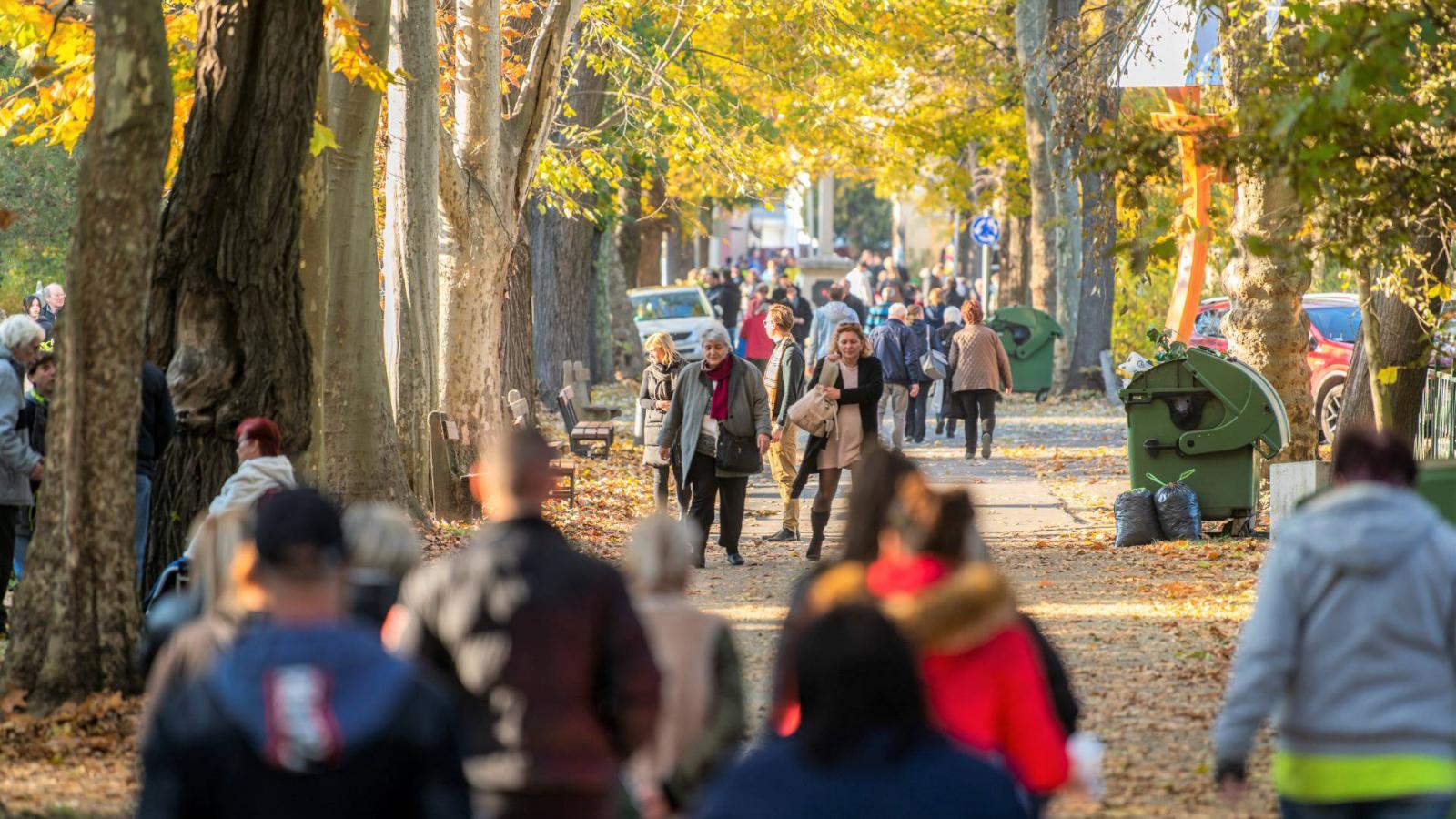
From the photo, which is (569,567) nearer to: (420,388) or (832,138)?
(420,388)

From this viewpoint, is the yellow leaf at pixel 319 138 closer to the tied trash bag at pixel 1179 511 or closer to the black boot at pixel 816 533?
the black boot at pixel 816 533

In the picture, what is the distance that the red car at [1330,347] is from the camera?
22656mm

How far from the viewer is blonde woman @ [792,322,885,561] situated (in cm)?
1417

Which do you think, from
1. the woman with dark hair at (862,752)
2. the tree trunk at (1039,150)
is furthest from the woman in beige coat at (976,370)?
the woman with dark hair at (862,752)

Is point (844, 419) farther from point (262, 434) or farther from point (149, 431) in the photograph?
point (262, 434)

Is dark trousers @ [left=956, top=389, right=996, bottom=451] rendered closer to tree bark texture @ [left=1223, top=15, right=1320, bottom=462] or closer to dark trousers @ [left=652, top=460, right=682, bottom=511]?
tree bark texture @ [left=1223, top=15, right=1320, bottom=462]

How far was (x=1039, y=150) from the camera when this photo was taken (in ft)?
107

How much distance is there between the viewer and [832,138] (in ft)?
110

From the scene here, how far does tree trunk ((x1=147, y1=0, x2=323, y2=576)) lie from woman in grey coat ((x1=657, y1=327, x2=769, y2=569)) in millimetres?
4255

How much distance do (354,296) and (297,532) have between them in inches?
397

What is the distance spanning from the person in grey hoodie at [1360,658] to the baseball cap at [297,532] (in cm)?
214

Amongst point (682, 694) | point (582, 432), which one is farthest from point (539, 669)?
point (582, 432)

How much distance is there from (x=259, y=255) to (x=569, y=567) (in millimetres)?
6001

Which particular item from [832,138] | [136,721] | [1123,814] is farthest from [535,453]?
[832,138]
